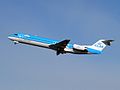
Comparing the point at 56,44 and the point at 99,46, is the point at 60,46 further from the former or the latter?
the point at 99,46

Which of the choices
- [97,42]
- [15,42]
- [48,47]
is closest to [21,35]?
[15,42]

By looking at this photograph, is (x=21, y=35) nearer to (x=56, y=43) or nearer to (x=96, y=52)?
(x=56, y=43)

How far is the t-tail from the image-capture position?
105713 mm

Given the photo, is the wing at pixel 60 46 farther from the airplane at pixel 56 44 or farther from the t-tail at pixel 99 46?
the t-tail at pixel 99 46

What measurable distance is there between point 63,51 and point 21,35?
14869 mm

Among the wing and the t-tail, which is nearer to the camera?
the wing

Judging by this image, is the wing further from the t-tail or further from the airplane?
the t-tail

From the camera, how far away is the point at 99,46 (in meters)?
110

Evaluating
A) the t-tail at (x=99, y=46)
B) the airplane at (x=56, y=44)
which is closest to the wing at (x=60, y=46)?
the airplane at (x=56, y=44)

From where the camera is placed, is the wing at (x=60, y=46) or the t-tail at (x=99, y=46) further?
the t-tail at (x=99, y=46)

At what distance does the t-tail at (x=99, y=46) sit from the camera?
106 m

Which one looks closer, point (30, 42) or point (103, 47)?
point (30, 42)

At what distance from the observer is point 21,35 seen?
105625 millimetres

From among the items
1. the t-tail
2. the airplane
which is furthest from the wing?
the t-tail
